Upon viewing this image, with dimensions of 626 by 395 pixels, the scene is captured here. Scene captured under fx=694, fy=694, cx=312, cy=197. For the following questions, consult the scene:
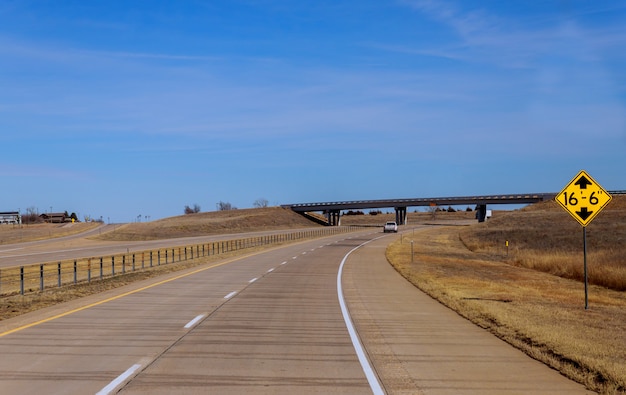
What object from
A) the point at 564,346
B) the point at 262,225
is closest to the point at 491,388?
the point at 564,346

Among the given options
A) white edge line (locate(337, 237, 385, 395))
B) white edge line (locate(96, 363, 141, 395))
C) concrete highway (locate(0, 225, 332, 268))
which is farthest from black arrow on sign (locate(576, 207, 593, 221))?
concrete highway (locate(0, 225, 332, 268))

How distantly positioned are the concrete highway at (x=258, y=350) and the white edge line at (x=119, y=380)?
0.05ft

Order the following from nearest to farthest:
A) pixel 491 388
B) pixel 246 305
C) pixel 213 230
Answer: pixel 491 388 → pixel 246 305 → pixel 213 230

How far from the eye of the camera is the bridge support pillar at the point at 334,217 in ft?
517

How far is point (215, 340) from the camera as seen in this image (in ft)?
39.9

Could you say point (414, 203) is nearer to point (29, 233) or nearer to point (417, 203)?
point (417, 203)

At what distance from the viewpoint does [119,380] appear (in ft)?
28.7

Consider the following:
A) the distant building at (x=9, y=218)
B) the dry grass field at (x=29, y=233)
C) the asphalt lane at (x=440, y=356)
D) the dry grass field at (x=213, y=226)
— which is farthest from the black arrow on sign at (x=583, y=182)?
the distant building at (x=9, y=218)

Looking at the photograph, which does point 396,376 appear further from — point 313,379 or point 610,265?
point 610,265

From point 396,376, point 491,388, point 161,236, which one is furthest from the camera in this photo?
point 161,236

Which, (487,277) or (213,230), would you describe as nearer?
(487,277)

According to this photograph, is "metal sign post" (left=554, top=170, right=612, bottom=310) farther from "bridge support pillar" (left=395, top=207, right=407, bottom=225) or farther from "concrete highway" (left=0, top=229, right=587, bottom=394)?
"bridge support pillar" (left=395, top=207, right=407, bottom=225)

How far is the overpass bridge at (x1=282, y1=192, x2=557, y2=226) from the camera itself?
142875 mm

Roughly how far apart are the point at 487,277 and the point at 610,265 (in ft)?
17.8
